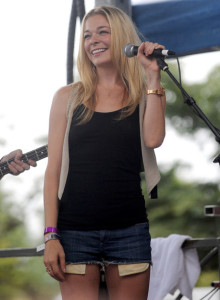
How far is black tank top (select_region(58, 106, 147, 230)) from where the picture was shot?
1.79 meters

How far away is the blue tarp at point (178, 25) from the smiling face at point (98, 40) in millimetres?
1240

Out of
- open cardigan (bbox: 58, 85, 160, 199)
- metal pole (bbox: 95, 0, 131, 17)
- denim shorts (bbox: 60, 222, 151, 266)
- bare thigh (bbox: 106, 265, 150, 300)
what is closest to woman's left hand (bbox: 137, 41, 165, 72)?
open cardigan (bbox: 58, 85, 160, 199)

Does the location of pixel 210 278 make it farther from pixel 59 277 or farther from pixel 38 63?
pixel 59 277

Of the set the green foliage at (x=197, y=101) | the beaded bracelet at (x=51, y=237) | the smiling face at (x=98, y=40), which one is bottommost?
the beaded bracelet at (x=51, y=237)

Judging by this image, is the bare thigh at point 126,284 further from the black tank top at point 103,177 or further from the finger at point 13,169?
the finger at point 13,169

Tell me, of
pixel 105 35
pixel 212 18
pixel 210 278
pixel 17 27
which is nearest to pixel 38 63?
pixel 17 27

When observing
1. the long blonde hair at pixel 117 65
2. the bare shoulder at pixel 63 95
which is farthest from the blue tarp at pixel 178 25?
the bare shoulder at pixel 63 95

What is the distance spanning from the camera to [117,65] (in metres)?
1.97

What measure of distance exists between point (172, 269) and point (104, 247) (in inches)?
49.1

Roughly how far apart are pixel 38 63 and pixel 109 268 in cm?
1315

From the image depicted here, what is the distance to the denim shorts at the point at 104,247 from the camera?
1.77 meters

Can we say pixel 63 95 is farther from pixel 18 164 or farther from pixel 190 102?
pixel 18 164

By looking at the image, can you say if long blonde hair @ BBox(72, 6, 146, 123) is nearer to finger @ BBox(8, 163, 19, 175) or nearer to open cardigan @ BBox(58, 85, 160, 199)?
open cardigan @ BBox(58, 85, 160, 199)

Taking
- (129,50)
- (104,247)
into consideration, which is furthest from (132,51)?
(104,247)
